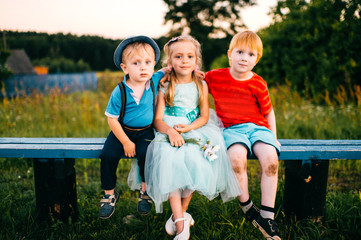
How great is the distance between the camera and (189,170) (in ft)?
6.58

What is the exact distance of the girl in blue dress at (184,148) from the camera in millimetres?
1975

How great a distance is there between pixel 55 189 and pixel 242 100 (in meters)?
1.74

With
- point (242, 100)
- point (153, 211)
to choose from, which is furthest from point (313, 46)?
point (153, 211)

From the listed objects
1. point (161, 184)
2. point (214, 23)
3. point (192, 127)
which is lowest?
point (161, 184)

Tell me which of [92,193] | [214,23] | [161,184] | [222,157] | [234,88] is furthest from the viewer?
[214,23]

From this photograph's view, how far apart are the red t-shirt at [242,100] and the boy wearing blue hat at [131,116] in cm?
63

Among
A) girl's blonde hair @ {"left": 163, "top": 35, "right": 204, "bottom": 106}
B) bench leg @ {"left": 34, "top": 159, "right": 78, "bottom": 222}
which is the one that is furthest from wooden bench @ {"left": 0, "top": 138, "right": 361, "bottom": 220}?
girl's blonde hair @ {"left": 163, "top": 35, "right": 204, "bottom": 106}

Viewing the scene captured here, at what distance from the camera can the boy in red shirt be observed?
2.08m

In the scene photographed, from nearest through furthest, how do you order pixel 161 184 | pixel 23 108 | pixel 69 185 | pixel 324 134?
pixel 161 184 < pixel 69 185 < pixel 324 134 < pixel 23 108

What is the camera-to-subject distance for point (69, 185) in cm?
230

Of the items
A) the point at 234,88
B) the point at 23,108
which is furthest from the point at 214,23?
the point at 234,88

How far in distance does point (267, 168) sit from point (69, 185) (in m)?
1.59

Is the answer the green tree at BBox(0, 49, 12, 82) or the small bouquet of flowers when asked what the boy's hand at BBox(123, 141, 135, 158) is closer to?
the small bouquet of flowers

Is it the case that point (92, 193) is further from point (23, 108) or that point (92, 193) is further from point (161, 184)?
point (23, 108)
